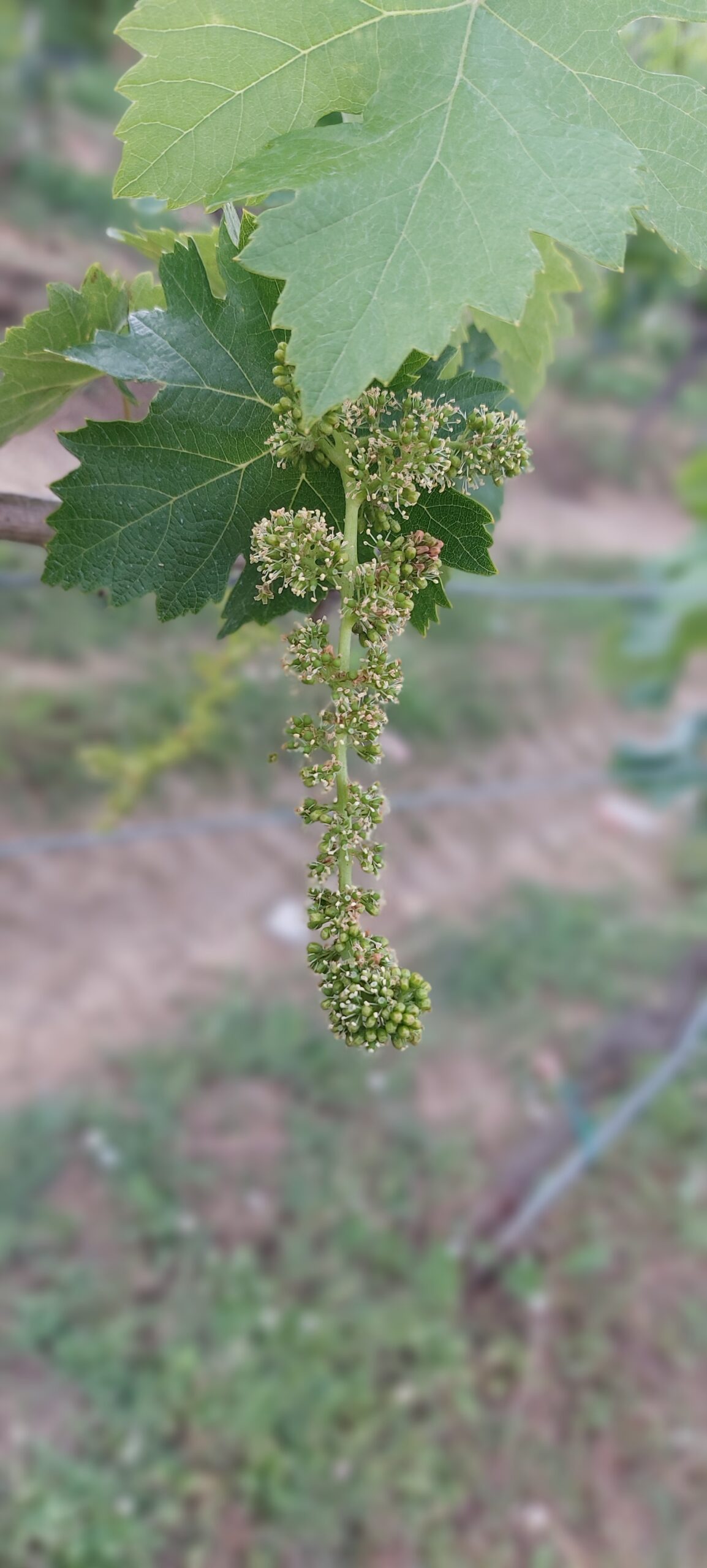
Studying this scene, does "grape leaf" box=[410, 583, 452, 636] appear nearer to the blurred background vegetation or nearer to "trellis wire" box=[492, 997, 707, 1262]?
the blurred background vegetation

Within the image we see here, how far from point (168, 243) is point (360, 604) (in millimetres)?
318

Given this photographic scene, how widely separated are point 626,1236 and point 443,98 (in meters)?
4.39

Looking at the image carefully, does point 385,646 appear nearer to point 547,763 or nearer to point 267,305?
point 267,305

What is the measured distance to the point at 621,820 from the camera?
7215 mm

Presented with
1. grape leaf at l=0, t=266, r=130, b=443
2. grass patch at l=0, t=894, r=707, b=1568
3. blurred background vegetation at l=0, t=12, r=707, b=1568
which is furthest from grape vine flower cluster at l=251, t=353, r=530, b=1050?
grass patch at l=0, t=894, r=707, b=1568

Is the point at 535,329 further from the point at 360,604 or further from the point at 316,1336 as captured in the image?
the point at 316,1336

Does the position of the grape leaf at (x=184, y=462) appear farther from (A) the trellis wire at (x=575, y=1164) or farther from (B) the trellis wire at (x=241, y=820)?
(A) the trellis wire at (x=575, y=1164)

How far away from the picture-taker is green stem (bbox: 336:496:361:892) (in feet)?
1.80

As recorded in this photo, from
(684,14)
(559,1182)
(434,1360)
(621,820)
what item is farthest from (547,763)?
(684,14)

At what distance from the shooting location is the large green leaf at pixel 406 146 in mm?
519

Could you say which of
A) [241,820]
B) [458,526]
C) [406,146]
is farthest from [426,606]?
[241,820]

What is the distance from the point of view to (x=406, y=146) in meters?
0.56

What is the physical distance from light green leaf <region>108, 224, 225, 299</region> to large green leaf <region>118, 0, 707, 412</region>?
8 centimetres

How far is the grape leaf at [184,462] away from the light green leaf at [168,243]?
0.22 feet
